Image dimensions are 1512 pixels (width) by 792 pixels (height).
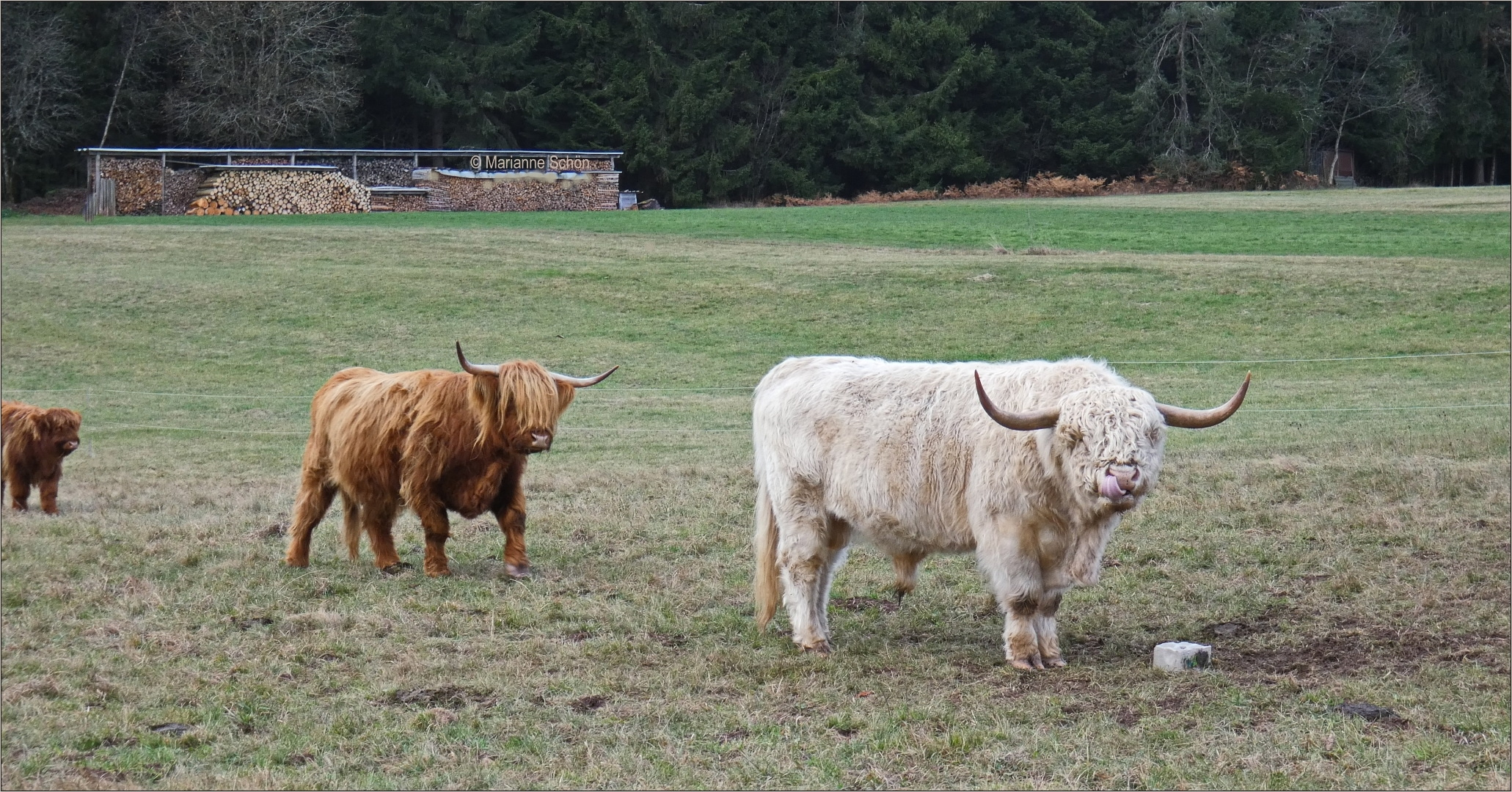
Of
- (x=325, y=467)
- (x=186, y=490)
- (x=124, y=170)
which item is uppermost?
(x=124, y=170)

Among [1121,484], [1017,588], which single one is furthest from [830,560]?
[1121,484]

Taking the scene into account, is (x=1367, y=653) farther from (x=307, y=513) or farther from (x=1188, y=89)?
(x=1188, y=89)

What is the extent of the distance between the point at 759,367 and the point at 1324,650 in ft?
47.2

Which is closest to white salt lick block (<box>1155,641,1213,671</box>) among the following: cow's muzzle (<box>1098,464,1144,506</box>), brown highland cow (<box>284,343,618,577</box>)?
cow's muzzle (<box>1098,464,1144,506</box>)

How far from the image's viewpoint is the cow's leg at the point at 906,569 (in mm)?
7559


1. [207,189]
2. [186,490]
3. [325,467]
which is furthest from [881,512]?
[207,189]

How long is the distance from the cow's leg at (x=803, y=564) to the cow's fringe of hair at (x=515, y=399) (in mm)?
1918

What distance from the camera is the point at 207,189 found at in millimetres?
40625

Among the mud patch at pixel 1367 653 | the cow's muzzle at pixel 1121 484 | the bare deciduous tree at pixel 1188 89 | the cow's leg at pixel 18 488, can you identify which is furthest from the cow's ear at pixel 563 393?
the bare deciduous tree at pixel 1188 89

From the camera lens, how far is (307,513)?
9.41m

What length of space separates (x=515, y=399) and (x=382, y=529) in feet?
4.56

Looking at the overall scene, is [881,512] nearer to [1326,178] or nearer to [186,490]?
[186,490]

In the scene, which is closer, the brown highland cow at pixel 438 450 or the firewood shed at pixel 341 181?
the brown highland cow at pixel 438 450

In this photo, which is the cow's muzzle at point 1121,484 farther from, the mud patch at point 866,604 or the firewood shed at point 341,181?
the firewood shed at point 341,181
